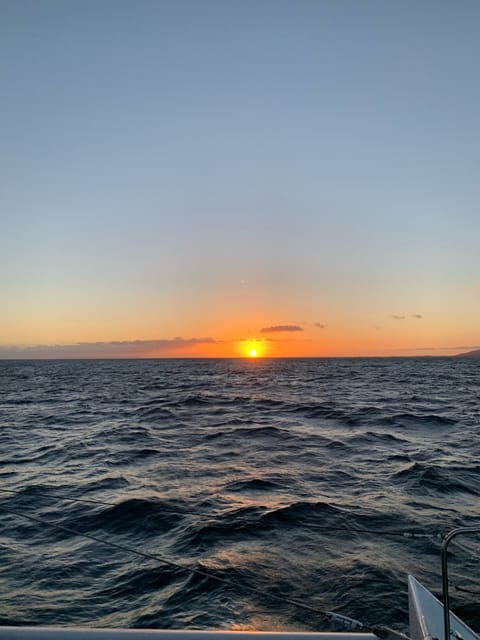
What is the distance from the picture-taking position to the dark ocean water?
5.69 m

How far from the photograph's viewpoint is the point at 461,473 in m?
11.6

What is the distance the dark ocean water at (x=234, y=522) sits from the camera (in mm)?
5691

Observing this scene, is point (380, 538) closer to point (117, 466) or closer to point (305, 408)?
point (117, 466)

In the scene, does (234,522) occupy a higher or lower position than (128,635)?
lower

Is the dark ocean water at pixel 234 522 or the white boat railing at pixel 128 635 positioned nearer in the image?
the white boat railing at pixel 128 635

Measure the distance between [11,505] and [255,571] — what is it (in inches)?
230

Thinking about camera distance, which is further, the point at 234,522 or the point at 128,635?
the point at 234,522

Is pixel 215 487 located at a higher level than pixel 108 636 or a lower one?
lower

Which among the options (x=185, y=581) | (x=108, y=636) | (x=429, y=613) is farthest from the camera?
(x=185, y=581)

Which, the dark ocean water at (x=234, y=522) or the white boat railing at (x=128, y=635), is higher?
the white boat railing at (x=128, y=635)

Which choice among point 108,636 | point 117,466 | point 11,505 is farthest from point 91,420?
point 108,636

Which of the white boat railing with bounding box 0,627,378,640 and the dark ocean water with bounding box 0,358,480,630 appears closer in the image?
the white boat railing with bounding box 0,627,378,640

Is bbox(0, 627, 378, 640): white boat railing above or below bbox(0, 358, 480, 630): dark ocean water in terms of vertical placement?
above

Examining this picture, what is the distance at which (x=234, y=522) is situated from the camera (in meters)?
8.38
